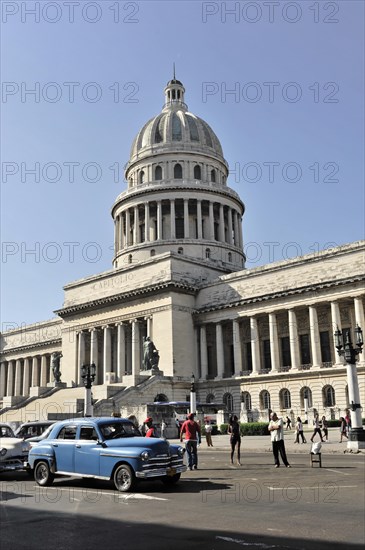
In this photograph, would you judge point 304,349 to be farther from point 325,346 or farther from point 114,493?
point 114,493

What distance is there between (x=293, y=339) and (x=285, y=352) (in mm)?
3136

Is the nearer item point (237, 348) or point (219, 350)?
point (237, 348)

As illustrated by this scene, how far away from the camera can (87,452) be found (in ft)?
47.8

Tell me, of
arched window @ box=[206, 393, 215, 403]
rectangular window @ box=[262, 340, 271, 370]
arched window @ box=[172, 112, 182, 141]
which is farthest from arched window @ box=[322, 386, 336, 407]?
arched window @ box=[172, 112, 182, 141]

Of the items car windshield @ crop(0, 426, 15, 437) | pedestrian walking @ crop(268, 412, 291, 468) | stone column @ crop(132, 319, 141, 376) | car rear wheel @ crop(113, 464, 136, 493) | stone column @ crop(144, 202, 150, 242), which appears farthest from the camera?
stone column @ crop(144, 202, 150, 242)

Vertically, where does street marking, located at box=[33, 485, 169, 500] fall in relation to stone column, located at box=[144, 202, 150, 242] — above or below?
below

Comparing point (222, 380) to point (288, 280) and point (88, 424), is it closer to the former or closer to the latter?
point (288, 280)

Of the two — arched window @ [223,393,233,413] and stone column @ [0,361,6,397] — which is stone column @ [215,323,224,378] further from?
stone column @ [0,361,6,397]

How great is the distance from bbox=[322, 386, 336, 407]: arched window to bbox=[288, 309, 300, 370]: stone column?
11.5 feet

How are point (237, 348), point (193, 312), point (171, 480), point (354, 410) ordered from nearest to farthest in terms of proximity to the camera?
point (171, 480)
point (354, 410)
point (237, 348)
point (193, 312)

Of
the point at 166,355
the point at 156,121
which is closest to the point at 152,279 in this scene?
the point at 166,355

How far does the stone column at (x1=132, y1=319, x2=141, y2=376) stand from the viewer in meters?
61.4

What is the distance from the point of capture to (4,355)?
3615 inches

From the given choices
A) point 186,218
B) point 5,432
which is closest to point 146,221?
point 186,218
